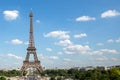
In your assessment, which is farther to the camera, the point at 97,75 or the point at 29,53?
the point at 29,53

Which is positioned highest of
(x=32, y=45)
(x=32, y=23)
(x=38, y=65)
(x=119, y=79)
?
(x=32, y=23)

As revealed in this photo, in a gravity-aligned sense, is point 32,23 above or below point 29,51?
above

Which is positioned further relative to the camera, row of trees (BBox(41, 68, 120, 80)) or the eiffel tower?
the eiffel tower

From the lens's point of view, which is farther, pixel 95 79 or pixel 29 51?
pixel 29 51

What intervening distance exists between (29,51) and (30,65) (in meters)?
4.09

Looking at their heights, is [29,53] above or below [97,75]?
above

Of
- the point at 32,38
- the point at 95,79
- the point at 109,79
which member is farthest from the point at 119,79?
the point at 32,38

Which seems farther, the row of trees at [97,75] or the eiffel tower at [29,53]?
the eiffel tower at [29,53]

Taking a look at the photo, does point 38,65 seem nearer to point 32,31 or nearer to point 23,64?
point 23,64

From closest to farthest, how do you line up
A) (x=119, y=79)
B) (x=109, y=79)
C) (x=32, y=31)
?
(x=119, y=79) → (x=109, y=79) → (x=32, y=31)

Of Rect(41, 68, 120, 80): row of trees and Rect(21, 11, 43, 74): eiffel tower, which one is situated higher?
Rect(21, 11, 43, 74): eiffel tower

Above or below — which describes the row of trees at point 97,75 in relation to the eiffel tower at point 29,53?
below

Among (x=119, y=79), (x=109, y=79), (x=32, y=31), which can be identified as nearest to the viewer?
(x=119, y=79)

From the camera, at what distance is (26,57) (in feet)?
254
